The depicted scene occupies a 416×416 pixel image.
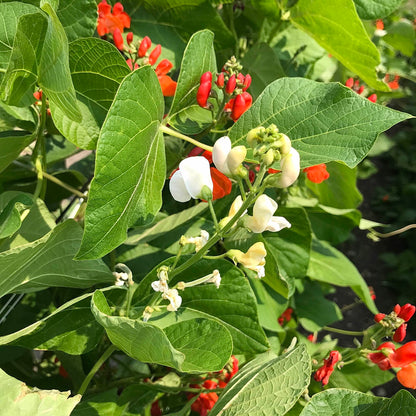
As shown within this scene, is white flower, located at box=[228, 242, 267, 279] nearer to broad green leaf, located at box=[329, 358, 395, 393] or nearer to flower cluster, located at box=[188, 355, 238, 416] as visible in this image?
flower cluster, located at box=[188, 355, 238, 416]

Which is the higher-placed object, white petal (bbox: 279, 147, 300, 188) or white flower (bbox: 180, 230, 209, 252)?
white petal (bbox: 279, 147, 300, 188)

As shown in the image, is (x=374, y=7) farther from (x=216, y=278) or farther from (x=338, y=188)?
(x=216, y=278)

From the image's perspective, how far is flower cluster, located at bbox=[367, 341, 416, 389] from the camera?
0.88 metres

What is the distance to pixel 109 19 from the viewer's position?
0.99 meters

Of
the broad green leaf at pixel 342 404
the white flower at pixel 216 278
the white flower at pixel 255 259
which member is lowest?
the broad green leaf at pixel 342 404

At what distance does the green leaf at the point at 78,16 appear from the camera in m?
0.81

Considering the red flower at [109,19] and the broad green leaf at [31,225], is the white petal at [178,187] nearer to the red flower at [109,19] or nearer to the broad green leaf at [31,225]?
the broad green leaf at [31,225]

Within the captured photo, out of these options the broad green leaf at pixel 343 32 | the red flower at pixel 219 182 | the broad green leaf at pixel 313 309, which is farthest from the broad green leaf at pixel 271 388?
the broad green leaf at pixel 313 309

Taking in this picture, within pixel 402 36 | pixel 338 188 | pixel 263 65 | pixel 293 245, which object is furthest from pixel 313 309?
pixel 402 36

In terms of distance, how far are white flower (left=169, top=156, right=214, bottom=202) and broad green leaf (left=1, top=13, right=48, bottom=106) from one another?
0.23 metres

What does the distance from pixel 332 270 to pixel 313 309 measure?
11.1 inches

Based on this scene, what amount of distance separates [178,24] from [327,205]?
1.92ft

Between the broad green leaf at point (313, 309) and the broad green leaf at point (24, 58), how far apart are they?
1.10m

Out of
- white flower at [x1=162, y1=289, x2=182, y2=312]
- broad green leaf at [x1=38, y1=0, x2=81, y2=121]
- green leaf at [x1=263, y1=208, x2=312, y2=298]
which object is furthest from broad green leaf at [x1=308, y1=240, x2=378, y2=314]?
broad green leaf at [x1=38, y1=0, x2=81, y2=121]
